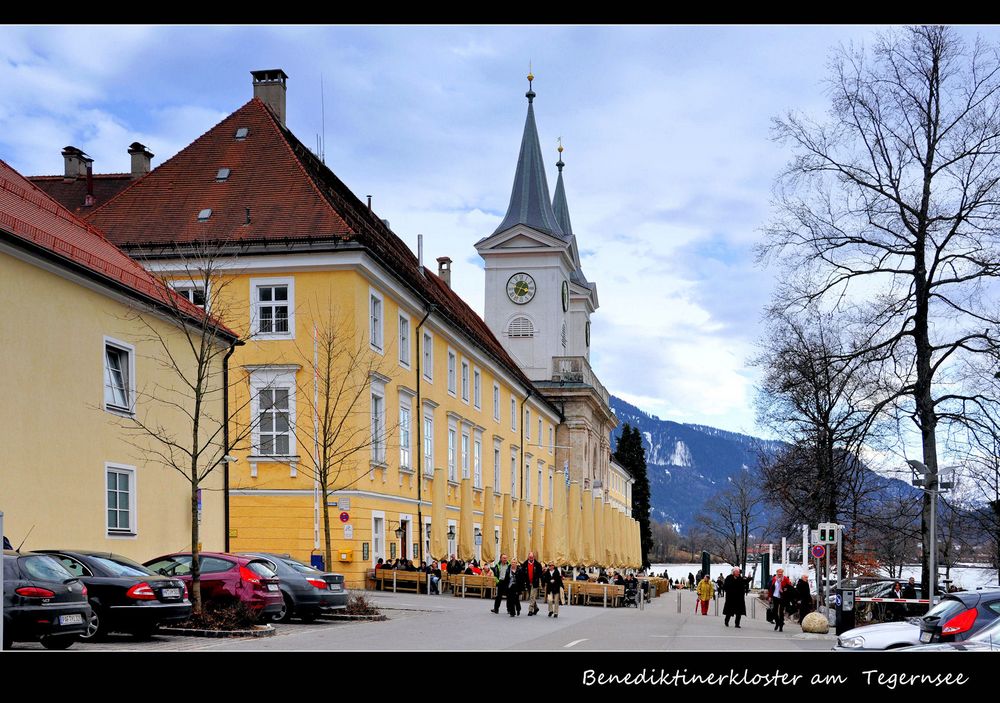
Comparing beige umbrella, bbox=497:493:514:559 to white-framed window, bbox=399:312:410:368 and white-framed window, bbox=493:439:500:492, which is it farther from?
white-framed window, bbox=493:439:500:492

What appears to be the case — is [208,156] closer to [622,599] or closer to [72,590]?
[622,599]

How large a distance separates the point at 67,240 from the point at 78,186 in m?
34.3

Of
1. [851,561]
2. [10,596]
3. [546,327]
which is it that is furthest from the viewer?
[546,327]

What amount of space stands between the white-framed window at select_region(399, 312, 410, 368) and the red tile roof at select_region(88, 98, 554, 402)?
3.93 ft

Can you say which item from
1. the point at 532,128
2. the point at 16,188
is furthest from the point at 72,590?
the point at 532,128

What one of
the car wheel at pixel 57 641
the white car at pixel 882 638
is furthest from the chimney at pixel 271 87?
the white car at pixel 882 638

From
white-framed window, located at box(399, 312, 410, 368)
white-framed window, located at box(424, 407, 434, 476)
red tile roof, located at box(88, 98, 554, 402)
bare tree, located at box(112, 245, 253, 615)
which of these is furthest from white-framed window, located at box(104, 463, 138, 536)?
white-framed window, located at box(424, 407, 434, 476)

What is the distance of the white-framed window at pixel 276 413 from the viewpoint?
38406 millimetres

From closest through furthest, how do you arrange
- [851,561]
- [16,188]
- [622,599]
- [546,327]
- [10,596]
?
1. [10,596]
2. [16,188]
3. [622,599]
4. [851,561]
5. [546,327]

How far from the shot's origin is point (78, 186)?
58406 millimetres

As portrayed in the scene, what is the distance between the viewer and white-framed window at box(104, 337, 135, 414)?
86.1ft

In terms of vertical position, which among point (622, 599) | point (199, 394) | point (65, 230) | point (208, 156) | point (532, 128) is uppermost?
point (532, 128)
